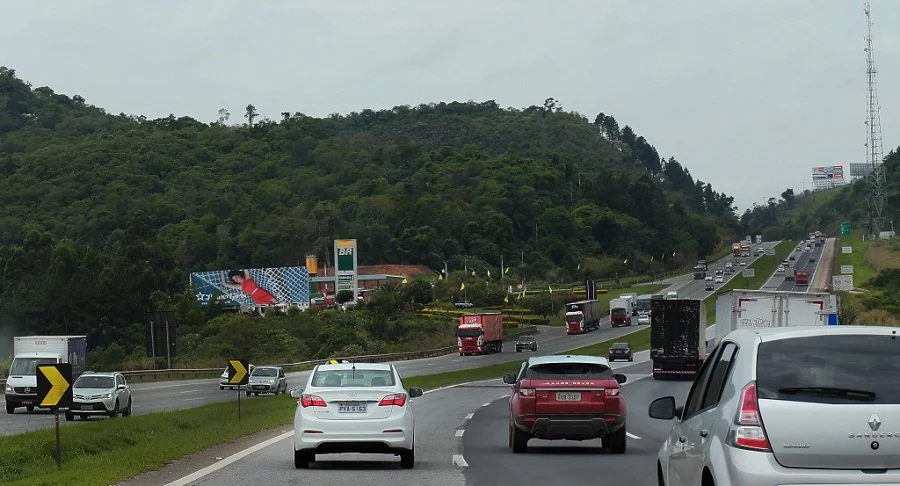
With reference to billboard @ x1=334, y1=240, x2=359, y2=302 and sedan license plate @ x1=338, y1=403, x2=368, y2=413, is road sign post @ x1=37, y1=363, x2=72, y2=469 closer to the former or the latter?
sedan license plate @ x1=338, y1=403, x2=368, y2=413

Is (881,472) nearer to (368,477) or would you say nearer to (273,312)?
(368,477)

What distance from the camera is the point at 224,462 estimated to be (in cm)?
1983

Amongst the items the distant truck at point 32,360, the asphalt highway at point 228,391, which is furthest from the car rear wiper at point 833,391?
the distant truck at point 32,360

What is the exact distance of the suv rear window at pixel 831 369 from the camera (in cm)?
→ 767

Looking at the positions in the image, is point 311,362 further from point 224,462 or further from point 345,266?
point 224,462

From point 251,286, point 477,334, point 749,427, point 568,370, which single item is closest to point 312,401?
point 568,370

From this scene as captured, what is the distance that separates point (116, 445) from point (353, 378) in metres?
7.65

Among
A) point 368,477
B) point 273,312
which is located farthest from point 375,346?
point 368,477

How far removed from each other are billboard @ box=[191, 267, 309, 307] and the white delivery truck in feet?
278

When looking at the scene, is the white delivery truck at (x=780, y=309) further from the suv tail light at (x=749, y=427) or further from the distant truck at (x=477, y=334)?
the distant truck at (x=477, y=334)

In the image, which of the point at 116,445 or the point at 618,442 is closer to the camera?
the point at 618,442

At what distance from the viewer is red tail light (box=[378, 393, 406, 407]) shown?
1847cm

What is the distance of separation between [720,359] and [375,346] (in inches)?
3562

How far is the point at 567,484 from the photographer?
53.2 feet
